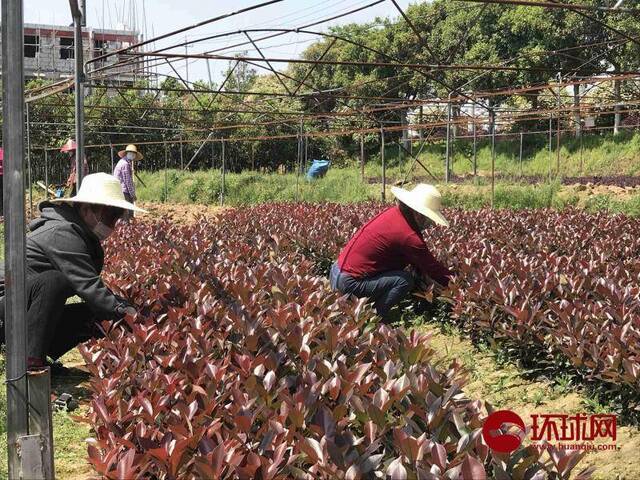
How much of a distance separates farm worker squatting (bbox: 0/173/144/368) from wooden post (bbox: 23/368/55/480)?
59.7 inches

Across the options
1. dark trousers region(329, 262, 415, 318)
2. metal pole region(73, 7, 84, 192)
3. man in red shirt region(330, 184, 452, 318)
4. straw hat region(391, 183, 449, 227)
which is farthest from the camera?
metal pole region(73, 7, 84, 192)

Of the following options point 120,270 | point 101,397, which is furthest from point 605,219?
point 101,397

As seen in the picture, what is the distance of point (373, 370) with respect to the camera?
310 centimetres

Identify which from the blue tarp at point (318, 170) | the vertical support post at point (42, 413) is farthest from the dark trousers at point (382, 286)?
the blue tarp at point (318, 170)

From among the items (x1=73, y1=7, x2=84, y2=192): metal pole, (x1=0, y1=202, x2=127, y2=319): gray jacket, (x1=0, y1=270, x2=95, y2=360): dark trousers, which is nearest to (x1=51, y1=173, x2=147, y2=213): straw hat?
(x1=0, y1=202, x2=127, y2=319): gray jacket

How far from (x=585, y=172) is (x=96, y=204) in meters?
26.6

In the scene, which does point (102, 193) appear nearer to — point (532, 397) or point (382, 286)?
point (382, 286)

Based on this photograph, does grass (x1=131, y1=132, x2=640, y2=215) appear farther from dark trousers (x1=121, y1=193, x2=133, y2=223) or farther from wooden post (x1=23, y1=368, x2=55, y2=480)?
wooden post (x1=23, y1=368, x2=55, y2=480)

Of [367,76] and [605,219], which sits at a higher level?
[367,76]

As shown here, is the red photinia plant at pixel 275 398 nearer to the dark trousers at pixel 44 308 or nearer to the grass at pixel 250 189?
the dark trousers at pixel 44 308

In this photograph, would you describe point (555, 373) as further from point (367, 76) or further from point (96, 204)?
point (367, 76)

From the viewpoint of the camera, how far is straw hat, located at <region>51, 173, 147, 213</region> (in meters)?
4.20

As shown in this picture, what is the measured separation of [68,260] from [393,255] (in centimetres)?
246

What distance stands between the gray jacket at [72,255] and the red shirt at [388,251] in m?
2.03
